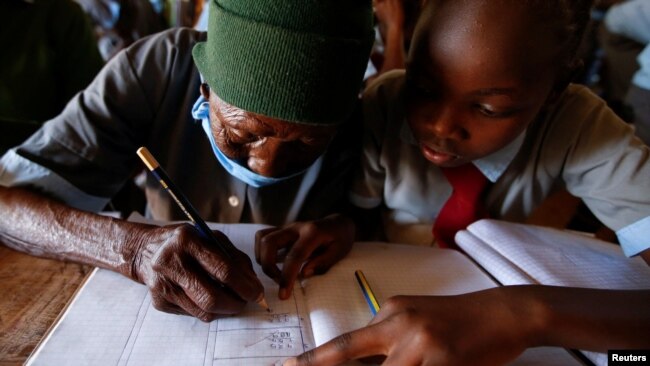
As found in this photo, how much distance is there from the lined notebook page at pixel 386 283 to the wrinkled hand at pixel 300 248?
0.02m

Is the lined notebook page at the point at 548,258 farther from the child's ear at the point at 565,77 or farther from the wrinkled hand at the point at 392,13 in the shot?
the wrinkled hand at the point at 392,13

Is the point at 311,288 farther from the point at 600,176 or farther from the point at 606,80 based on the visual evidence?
the point at 606,80

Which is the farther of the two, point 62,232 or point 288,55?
point 62,232

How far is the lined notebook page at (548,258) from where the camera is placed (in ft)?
2.59

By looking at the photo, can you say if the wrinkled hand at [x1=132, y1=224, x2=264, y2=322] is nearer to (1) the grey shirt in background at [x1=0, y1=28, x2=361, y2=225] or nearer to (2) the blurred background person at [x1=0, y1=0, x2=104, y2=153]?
(1) the grey shirt in background at [x1=0, y1=28, x2=361, y2=225]

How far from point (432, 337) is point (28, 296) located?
642 mm

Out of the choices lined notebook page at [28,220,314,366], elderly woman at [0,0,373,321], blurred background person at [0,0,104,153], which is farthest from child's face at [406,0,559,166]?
blurred background person at [0,0,104,153]

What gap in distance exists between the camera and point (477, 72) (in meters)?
0.71

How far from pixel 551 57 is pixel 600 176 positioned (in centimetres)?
37

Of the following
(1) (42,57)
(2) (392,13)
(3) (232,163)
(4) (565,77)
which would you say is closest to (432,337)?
(3) (232,163)

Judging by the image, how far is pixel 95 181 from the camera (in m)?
0.93

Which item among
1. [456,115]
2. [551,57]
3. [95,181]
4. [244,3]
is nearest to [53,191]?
[95,181]

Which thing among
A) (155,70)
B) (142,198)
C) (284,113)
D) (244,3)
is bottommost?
(142,198)

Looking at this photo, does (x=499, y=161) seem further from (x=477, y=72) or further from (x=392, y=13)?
(x=392, y=13)
